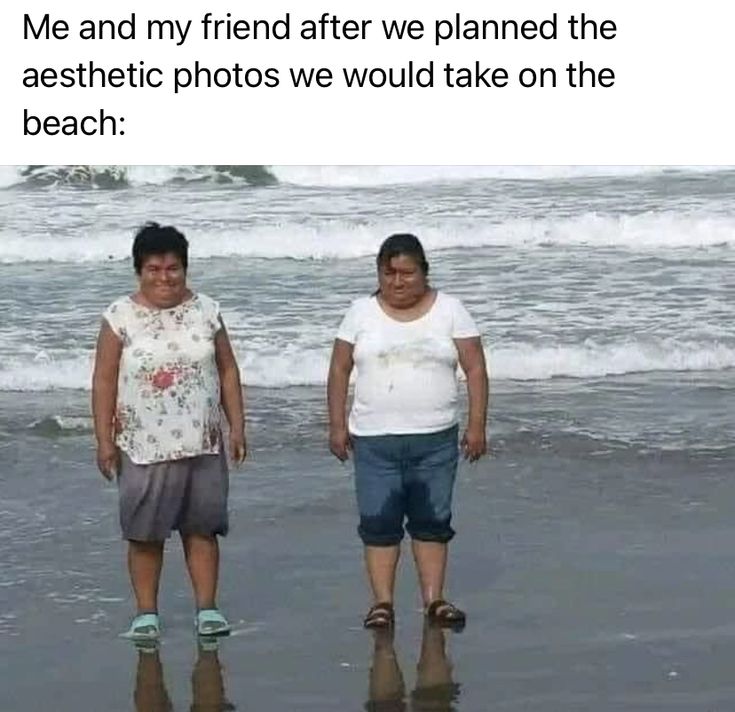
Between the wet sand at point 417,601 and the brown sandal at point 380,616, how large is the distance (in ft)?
0.17

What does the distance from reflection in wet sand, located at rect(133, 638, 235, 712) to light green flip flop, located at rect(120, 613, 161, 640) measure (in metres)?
0.05

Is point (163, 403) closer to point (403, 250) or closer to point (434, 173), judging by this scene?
point (403, 250)

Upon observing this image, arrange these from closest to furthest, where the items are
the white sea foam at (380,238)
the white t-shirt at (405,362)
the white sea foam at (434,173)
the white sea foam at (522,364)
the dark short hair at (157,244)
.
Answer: the dark short hair at (157,244) → the white t-shirt at (405,362) → the white sea foam at (522,364) → the white sea foam at (380,238) → the white sea foam at (434,173)

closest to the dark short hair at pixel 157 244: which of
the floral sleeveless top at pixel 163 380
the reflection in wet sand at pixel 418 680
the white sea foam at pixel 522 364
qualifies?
the floral sleeveless top at pixel 163 380

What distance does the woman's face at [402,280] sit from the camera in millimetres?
5102

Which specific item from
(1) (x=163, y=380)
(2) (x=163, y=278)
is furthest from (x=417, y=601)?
(2) (x=163, y=278)

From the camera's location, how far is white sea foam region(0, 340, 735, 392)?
33.0 feet

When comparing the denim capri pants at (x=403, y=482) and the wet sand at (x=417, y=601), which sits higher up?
the denim capri pants at (x=403, y=482)

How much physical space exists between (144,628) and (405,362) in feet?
3.69

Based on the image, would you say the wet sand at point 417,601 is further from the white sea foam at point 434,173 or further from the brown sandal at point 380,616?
the white sea foam at point 434,173
